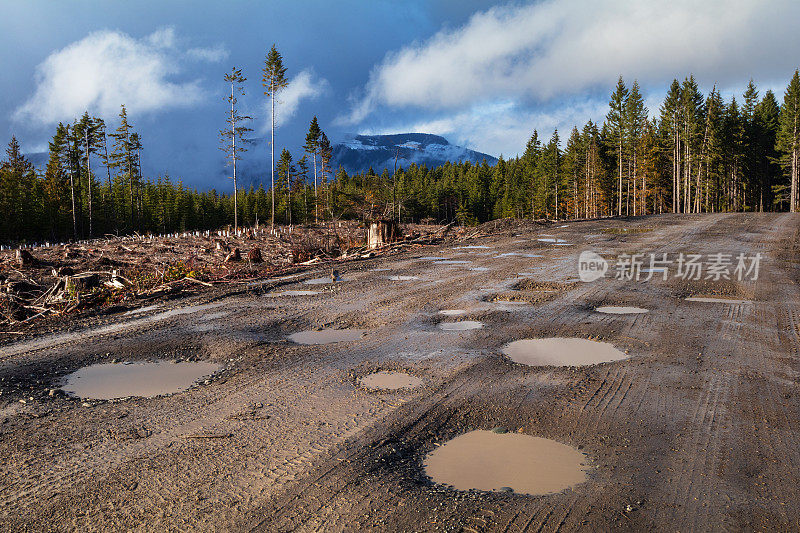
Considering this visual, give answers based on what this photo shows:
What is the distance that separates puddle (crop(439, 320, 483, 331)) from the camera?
692 centimetres

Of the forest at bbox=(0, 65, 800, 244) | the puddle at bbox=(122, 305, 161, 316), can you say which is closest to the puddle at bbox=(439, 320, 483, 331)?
the puddle at bbox=(122, 305, 161, 316)

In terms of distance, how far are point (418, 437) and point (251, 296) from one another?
278 inches

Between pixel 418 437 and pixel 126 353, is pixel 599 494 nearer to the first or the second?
pixel 418 437

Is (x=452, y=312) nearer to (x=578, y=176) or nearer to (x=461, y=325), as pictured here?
(x=461, y=325)

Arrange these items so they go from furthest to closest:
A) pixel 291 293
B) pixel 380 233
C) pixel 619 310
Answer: pixel 380 233 < pixel 291 293 < pixel 619 310

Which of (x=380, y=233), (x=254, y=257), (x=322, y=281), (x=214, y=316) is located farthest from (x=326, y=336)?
(x=380, y=233)

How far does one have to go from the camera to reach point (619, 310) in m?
7.80

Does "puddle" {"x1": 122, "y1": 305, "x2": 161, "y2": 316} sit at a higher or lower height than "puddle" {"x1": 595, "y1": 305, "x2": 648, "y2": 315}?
higher

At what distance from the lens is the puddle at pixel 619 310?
7645 millimetres

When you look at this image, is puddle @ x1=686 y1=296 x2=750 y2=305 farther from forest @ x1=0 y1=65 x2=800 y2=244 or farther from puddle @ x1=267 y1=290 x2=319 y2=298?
forest @ x1=0 y1=65 x2=800 y2=244

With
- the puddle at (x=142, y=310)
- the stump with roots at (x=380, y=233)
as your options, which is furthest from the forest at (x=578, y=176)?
the puddle at (x=142, y=310)

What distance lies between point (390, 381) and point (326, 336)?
2089mm

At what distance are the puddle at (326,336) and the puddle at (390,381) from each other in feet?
4.98

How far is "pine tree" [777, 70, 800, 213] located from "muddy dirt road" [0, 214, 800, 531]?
197 feet
